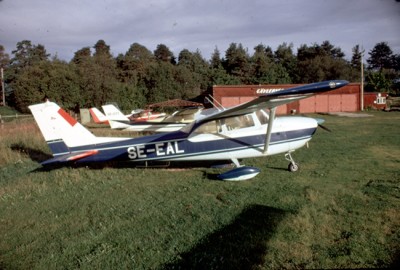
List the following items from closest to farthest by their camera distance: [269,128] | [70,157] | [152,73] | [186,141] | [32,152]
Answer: [269,128] → [70,157] → [186,141] → [32,152] → [152,73]

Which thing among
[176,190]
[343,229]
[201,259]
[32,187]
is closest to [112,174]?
[32,187]

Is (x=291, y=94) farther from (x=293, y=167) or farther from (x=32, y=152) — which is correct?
(x=32, y=152)

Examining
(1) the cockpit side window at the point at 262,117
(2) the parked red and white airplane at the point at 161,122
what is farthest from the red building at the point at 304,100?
(1) the cockpit side window at the point at 262,117

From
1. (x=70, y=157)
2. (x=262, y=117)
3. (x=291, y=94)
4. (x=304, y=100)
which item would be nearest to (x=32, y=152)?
(x=70, y=157)

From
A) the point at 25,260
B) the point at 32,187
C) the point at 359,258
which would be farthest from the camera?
the point at 32,187

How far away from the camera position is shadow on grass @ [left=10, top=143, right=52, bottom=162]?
1099 cm

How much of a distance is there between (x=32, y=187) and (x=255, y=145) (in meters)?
5.72

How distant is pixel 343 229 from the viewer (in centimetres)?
421

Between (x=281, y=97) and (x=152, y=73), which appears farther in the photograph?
(x=152, y=73)

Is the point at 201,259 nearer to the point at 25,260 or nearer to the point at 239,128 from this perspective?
the point at 25,260

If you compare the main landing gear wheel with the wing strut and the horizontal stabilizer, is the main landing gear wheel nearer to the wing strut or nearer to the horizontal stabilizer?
the wing strut

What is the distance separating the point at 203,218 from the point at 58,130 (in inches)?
188

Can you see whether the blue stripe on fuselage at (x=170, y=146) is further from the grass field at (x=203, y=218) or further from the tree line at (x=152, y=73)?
the tree line at (x=152, y=73)

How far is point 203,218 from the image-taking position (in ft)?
Result: 15.8
